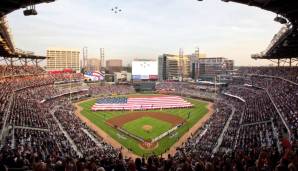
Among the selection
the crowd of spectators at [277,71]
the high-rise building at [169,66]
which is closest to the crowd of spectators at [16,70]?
the crowd of spectators at [277,71]

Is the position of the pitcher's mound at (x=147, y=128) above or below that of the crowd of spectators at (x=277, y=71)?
below

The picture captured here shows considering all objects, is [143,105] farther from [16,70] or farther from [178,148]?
[178,148]

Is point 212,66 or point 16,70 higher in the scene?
point 212,66

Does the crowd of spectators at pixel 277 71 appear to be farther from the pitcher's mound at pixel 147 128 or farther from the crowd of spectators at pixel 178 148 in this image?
the pitcher's mound at pixel 147 128

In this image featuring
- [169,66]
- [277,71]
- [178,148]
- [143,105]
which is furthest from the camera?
[169,66]

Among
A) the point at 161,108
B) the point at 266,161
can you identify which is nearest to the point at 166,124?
the point at 161,108

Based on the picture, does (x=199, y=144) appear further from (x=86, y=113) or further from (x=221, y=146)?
(x=86, y=113)

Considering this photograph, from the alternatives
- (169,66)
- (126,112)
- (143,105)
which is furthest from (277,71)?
(169,66)
